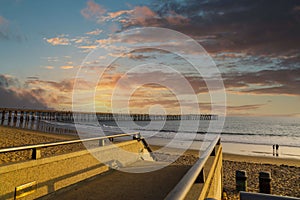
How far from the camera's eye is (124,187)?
4.80 metres

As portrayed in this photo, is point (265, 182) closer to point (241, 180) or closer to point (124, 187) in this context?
point (241, 180)

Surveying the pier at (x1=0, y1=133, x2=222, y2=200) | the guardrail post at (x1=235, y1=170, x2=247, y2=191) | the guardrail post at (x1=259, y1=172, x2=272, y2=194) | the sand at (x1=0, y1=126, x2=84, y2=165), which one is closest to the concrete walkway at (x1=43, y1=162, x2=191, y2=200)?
the pier at (x1=0, y1=133, x2=222, y2=200)

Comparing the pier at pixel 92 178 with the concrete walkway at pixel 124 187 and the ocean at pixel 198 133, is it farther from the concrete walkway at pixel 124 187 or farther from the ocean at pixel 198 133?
the ocean at pixel 198 133

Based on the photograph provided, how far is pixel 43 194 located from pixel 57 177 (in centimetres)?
48

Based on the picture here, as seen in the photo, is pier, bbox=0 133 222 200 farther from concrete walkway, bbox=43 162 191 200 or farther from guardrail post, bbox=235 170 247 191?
guardrail post, bbox=235 170 247 191

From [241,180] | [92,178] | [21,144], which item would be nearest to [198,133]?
[21,144]

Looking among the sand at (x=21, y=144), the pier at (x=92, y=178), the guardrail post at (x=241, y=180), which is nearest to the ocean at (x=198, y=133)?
the sand at (x=21, y=144)

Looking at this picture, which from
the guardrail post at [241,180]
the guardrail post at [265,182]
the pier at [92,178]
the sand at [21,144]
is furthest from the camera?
the sand at [21,144]

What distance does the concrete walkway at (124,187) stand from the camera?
4258 millimetres

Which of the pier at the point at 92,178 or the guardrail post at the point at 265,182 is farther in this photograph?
the guardrail post at the point at 265,182

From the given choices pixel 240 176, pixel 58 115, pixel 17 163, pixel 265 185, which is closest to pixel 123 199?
pixel 17 163

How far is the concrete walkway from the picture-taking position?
4.26m

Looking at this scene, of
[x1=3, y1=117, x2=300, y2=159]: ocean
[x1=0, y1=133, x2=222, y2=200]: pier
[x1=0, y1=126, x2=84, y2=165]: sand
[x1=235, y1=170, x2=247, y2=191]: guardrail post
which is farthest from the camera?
[x1=3, y1=117, x2=300, y2=159]: ocean

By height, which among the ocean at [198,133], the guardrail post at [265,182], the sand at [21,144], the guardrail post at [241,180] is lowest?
the ocean at [198,133]
